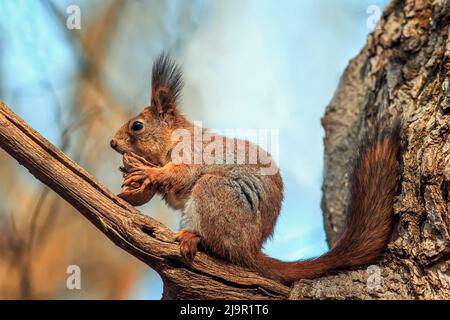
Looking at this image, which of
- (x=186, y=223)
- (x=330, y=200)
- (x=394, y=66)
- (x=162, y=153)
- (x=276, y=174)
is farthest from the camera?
(x=330, y=200)

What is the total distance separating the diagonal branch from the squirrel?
69mm

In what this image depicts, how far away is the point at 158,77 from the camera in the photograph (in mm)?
3125

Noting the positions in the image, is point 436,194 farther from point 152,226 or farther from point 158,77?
point 158,77

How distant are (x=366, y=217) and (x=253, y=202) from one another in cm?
52

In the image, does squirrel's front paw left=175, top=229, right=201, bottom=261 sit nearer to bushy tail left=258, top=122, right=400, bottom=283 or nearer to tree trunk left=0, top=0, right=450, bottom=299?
tree trunk left=0, top=0, right=450, bottom=299

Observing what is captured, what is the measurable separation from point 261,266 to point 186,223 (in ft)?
1.28

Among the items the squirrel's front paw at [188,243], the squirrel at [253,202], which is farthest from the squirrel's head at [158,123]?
the squirrel's front paw at [188,243]

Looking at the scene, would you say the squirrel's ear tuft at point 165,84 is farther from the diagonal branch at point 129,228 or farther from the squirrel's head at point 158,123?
the diagonal branch at point 129,228

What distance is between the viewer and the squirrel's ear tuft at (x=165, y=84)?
3104mm

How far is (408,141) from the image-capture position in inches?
105

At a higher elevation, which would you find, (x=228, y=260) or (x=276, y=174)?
(x=276, y=174)

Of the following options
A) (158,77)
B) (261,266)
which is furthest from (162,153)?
(261,266)

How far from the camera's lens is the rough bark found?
7.74 ft

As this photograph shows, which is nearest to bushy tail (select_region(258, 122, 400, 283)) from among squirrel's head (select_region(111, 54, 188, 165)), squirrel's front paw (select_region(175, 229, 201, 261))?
squirrel's front paw (select_region(175, 229, 201, 261))
